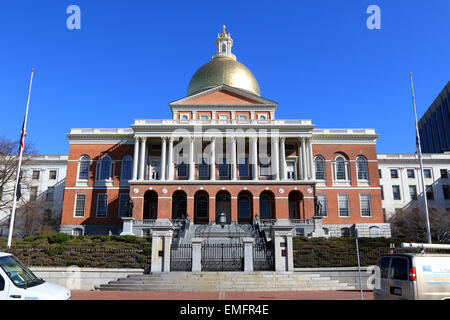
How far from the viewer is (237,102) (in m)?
50.0

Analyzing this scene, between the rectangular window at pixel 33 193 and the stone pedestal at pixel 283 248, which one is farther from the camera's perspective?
the rectangular window at pixel 33 193

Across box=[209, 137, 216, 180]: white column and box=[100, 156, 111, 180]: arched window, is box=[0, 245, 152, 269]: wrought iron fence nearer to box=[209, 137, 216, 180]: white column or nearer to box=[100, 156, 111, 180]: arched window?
box=[209, 137, 216, 180]: white column

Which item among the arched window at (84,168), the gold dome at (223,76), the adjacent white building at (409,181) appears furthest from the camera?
the adjacent white building at (409,181)

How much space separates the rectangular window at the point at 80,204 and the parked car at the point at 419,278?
43900mm

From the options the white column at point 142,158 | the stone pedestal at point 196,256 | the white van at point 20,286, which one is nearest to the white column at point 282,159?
the white column at point 142,158

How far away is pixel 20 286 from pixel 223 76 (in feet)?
158

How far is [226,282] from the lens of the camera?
16375 mm

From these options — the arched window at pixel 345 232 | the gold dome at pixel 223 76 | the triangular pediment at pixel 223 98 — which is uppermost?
the gold dome at pixel 223 76

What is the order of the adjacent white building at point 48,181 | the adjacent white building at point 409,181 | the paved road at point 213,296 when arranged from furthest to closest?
the adjacent white building at point 409,181, the adjacent white building at point 48,181, the paved road at point 213,296

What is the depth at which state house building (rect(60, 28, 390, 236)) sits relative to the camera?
43250 mm

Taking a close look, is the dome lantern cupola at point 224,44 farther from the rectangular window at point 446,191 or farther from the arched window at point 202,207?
the rectangular window at point 446,191

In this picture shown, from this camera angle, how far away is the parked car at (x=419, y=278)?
9266mm

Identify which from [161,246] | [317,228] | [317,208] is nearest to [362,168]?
[317,208]

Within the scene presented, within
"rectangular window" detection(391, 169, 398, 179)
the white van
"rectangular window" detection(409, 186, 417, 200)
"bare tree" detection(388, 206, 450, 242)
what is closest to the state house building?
"bare tree" detection(388, 206, 450, 242)
